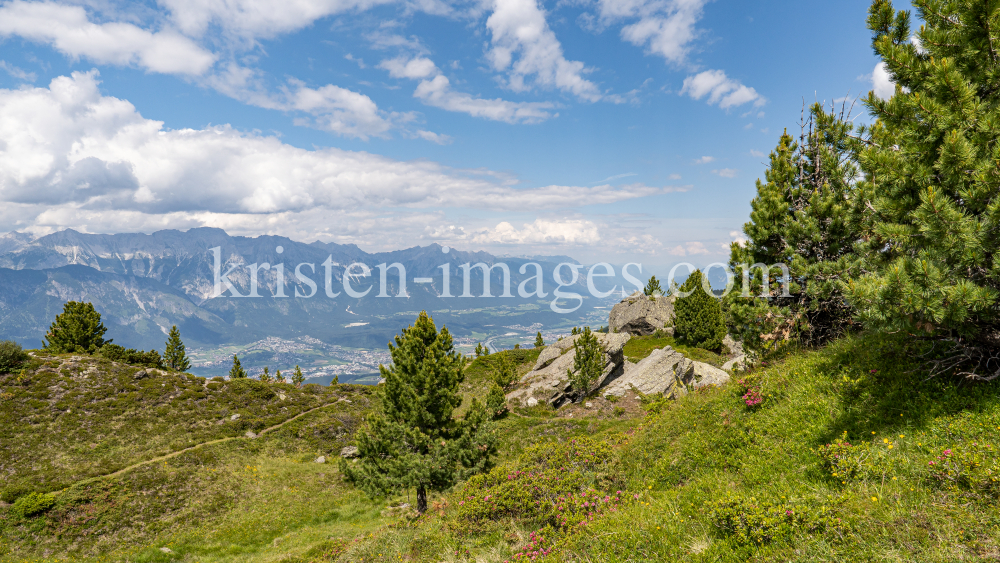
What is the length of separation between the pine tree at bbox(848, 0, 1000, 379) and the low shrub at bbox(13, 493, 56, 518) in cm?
3759

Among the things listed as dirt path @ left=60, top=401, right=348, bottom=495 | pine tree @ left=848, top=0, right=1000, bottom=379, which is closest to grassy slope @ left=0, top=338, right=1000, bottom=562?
pine tree @ left=848, top=0, right=1000, bottom=379

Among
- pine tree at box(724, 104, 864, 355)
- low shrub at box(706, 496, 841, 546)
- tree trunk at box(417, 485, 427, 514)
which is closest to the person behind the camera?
low shrub at box(706, 496, 841, 546)

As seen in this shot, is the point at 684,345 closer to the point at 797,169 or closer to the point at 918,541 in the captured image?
the point at 797,169

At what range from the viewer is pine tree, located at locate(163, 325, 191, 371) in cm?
7129

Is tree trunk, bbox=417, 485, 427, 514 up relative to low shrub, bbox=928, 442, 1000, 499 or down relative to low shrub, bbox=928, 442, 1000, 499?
down

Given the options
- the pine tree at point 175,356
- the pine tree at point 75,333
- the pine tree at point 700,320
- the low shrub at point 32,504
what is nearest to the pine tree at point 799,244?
the pine tree at point 700,320

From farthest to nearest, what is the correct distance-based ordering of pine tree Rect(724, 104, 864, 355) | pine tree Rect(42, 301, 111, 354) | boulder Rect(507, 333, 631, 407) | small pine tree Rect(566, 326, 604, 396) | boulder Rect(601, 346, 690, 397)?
1. pine tree Rect(42, 301, 111, 354)
2. boulder Rect(507, 333, 631, 407)
3. small pine tree Rect(566, 326, 604, 396)
4. boulder Rect(601, 346, 690, 397)
5. pine tree Rect(724, 104, 864, 355)

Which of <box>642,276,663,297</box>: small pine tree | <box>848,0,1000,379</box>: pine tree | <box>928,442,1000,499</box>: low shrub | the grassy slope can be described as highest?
<box>848,0,1000,379</box>: pine tree

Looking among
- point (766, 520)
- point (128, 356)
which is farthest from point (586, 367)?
point (128, 356)

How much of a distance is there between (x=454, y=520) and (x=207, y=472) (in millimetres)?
27772

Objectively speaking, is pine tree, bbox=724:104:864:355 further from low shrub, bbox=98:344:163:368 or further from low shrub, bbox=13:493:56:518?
low shrub, bbox=98:344:163:368

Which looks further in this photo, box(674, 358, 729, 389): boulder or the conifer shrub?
the conifer shrub

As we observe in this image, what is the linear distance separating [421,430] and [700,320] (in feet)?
140

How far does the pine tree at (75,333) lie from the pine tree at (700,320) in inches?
2931
